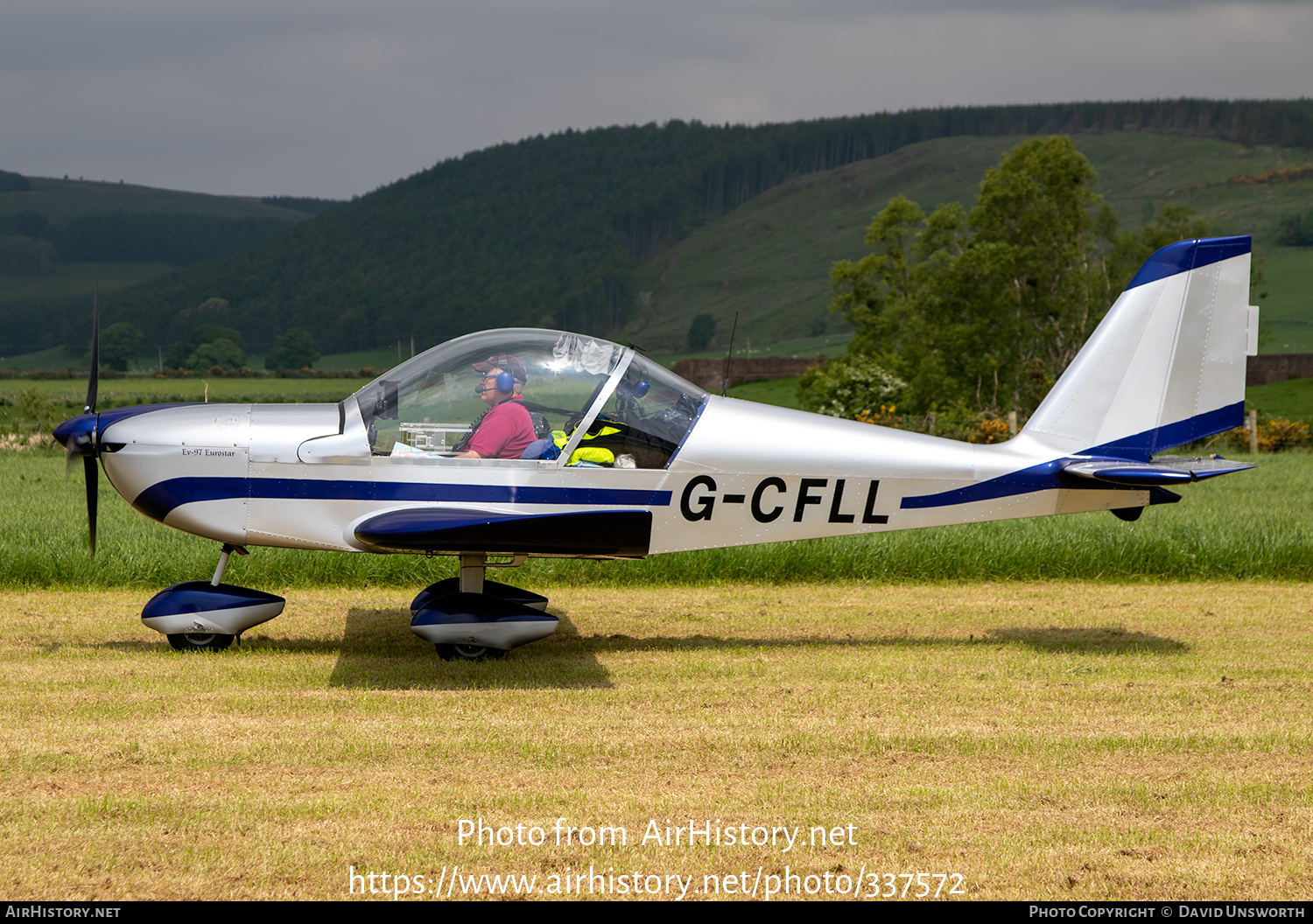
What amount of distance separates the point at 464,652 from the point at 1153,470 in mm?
4746

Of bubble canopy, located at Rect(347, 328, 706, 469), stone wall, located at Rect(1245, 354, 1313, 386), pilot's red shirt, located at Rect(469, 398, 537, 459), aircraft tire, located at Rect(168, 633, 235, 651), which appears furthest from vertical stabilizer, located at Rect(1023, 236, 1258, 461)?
stone wall, located at Rect(1245, 354, 1313, 386)

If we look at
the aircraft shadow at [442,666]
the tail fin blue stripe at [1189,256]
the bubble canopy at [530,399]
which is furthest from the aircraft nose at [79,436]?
the tail fin blue stripe at [1189,256]

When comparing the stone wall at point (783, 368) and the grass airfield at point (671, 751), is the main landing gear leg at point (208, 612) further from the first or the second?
the stone wall at point (783, 368)

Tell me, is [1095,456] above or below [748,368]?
above

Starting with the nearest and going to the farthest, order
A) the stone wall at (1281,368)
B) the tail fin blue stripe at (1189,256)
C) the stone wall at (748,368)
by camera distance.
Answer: the tail fin blue stripe at (1189,256) → the stone wall at (1281,368) → the stone wall at (748,368)

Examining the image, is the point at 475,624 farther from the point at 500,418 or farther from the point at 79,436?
the point at 79,436

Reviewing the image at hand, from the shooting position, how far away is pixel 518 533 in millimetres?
6645

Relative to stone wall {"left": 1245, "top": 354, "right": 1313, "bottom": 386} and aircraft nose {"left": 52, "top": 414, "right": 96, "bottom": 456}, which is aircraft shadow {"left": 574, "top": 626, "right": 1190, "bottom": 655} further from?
stone wall {"left": 1245, "top": 354, "right": 1313, "bottom": 386}

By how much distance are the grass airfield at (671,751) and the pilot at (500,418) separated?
1441 millimetres

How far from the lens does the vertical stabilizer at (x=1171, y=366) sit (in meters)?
7.74

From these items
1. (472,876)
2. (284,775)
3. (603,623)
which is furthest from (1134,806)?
(603,623)

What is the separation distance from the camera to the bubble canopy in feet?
23.6

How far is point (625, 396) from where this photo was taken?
7281 mm

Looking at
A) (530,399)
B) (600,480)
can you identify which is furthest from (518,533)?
(530,399)
